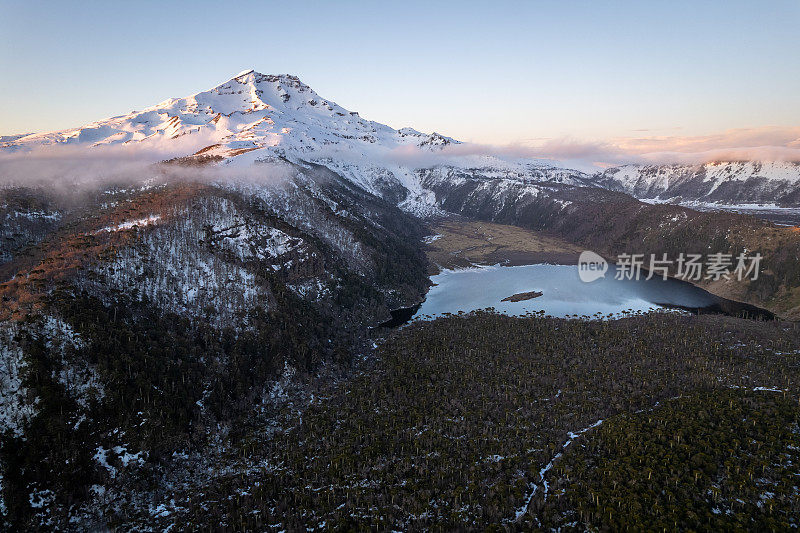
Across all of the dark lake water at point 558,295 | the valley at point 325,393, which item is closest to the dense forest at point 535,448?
the valley at point 325,393

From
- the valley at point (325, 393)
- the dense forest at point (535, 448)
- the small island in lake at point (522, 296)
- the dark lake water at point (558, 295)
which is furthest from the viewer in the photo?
the small island in lake at point (522, 296)

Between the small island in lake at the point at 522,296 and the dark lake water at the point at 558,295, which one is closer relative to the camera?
the dark lake water at the point at 558,295

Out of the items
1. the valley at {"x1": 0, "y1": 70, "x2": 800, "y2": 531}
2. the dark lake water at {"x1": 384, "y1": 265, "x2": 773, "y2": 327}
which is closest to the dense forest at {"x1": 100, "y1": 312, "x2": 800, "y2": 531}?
the valley at {"x1": 0, "y1": 70, "x2": 800, "y2": 531}

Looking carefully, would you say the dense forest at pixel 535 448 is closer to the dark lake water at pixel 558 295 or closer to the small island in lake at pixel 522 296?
the dark lake water at pixel 558 295

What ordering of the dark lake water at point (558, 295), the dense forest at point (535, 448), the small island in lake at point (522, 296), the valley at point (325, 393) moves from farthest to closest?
the small island in lake at point (522, 296), the dark lake water at point (558, 295), the valley at point (325, 393), the dense forest at point (535, 448)

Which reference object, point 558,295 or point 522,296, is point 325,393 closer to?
point 522,296

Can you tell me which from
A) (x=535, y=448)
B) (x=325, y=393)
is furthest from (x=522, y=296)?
(x=535, y=448)
